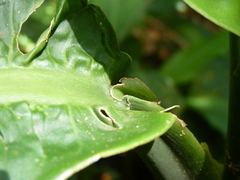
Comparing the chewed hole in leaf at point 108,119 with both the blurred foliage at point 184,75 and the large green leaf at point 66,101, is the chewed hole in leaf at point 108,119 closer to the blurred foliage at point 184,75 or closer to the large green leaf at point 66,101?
the large green leaf at point 66,101

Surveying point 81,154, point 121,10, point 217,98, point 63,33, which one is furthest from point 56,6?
point 217,98

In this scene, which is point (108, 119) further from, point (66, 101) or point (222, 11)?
point (222, 11)

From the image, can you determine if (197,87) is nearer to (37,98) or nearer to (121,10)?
(121,10)

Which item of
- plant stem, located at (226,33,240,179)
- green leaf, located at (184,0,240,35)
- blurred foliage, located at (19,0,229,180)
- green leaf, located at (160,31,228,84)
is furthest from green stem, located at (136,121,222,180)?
green leaf, located at (160,31,228,84)

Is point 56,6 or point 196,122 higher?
point 56,6

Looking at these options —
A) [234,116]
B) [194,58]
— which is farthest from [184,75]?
[234,116]

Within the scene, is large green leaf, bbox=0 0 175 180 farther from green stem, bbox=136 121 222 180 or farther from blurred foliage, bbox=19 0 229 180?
blurred foliage, bbox=19 0 229 180
